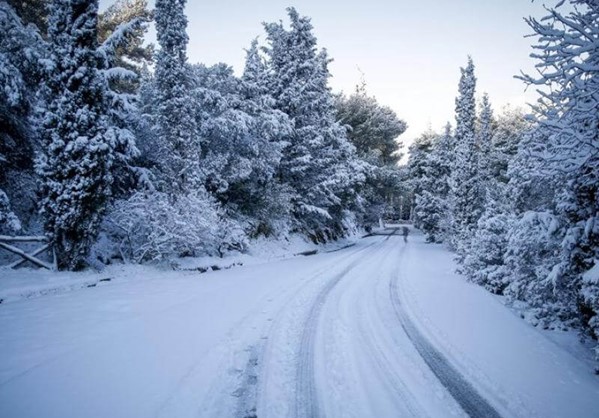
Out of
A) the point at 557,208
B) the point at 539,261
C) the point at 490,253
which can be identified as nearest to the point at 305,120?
the point at 490,253

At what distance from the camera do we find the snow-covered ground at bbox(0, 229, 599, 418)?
410cm

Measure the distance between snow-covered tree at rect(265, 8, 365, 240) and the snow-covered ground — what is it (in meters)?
14.8

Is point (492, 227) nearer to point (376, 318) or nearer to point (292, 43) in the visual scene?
point (376, 318)

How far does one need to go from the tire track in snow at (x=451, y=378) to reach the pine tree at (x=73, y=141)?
974 centimetres

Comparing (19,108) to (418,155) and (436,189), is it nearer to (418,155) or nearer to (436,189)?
(436,189)

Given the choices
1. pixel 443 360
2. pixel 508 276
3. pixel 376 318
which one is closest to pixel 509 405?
pixel 443 360

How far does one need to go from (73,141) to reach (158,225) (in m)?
3.83

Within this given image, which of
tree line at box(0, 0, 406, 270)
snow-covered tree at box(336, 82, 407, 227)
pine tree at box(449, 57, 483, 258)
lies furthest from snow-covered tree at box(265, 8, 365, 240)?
snow-covered tree at box(336, 82, 407, 227)

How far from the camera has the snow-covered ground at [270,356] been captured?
4102 mm

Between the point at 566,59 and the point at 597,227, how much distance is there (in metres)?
2.86

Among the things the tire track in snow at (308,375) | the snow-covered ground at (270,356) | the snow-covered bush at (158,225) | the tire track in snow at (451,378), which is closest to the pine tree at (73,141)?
the snow-covered bush at (158,225)

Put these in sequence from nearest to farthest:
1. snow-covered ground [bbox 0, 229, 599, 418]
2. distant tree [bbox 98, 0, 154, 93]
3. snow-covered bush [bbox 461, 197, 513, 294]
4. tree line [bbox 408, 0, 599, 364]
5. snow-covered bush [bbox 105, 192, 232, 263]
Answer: snow-covered ground [bbox 0, 229, 599, 418], tree line [bbox 408, 0, 599, 364], snow-covered bush [bbox 461, 197, 513, 294], snow-covered bush [bbox 105, 192, 232, 263], distant tree [bbox 98, 0, 154, 93]

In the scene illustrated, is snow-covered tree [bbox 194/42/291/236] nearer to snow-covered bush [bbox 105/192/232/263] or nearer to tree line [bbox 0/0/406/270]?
tree line [bbox 0/0/406/270]

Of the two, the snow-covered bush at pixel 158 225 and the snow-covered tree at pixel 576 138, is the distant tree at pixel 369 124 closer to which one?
the snow-covered bush at pixel 158 225
